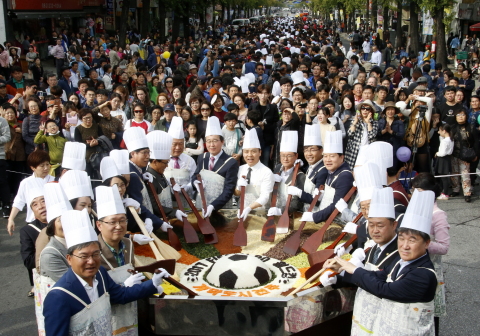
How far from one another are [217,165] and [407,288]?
3581 mm

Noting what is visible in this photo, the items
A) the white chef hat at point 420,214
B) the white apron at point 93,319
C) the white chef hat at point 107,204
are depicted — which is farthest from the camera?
the white chef hat at point 107,204

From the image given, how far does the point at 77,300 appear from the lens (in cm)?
349

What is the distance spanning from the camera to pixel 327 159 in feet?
19.9

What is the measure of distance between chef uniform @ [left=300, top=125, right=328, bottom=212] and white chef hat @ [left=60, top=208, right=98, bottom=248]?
3139 mm

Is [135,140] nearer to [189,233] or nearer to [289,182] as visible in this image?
[189,233]

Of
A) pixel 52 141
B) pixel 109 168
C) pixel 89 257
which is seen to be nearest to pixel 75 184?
pixel 109 168

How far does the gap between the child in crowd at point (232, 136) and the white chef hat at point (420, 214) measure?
4999 millimetres

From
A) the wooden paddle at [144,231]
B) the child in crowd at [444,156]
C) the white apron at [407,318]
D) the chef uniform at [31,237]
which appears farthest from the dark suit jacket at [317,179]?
the child in crowd at [444,156]

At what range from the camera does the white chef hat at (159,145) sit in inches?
246

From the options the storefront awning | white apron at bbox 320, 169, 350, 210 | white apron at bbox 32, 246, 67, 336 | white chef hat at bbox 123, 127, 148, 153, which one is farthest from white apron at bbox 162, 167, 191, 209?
the storefront awning

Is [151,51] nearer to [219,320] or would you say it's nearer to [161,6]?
[161,6]

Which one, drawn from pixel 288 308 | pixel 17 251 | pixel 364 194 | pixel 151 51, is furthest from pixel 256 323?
pixel 151 51

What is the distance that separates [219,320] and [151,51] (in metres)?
19.4

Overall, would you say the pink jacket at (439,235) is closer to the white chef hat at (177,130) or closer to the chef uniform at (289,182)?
the chef uniform at (289,182)
